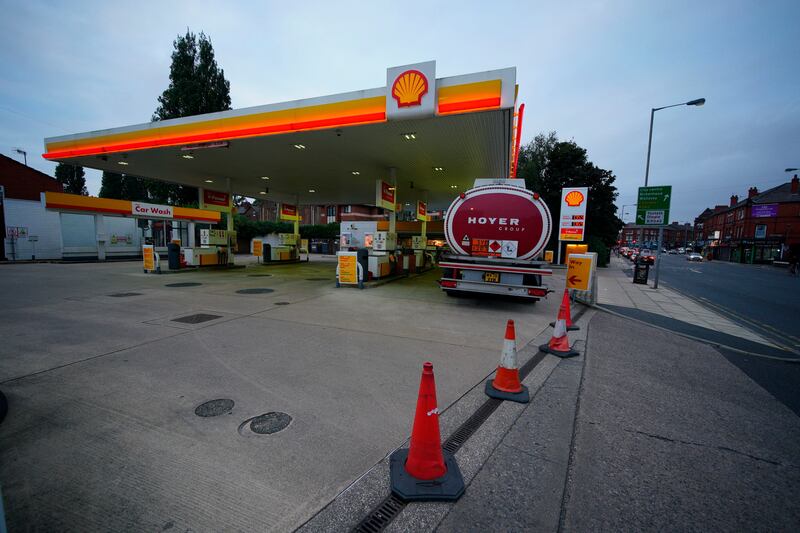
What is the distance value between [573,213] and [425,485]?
2136 centimetres

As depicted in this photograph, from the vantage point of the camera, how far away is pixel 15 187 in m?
23.6

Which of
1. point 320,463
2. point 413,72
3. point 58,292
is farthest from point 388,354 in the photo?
point 58,292

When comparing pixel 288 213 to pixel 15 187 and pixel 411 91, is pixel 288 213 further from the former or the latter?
pixel 15 187

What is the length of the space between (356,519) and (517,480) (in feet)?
3.89

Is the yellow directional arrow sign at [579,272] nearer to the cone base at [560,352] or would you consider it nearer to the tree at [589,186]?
the cone base at [560,352]

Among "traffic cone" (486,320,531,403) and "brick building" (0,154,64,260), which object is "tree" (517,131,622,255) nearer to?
"traffic cone" (486,320,531,403)

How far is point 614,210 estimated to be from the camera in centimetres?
3002

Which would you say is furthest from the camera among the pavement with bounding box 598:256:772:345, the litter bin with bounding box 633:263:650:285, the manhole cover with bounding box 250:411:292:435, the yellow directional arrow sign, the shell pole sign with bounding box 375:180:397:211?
the litter bin with bounding box 633:263:650:285

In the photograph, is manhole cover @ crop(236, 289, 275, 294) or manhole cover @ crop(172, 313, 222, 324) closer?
manhole cover @ crop(172, 313, 222, 324)

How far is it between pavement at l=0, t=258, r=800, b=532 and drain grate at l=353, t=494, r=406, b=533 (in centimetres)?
3

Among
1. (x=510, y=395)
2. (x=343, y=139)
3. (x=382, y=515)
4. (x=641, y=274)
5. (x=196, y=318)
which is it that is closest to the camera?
(x=382, y=515)

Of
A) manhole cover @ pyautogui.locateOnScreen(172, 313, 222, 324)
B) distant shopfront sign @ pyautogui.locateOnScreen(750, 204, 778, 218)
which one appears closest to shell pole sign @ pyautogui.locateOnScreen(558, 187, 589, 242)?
manhole cover @ pyautogui.locateOnScreen(172, 313, 222, 324)

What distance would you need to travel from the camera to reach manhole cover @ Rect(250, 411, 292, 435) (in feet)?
9.27

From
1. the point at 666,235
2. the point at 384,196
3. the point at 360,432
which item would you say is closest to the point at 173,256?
the point at 384,196
